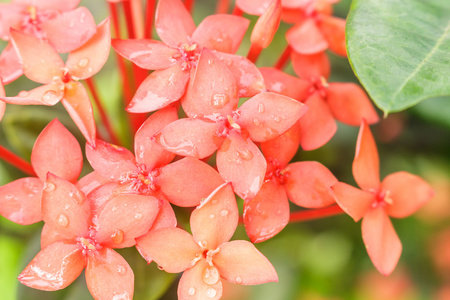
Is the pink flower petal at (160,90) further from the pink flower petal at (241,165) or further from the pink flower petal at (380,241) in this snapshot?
the pink flower petal at (380,241)

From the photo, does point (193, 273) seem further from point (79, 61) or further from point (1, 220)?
point (1, 220)

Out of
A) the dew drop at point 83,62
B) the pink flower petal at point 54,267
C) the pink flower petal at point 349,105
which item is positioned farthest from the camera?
the pink flower petal at point 349,105

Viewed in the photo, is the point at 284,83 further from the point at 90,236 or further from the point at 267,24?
the point at 90,236

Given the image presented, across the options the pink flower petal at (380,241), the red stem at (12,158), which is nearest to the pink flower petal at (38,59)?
the red stem at (12,158)

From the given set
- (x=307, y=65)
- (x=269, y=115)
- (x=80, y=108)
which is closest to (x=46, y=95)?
(x=80, y=108)

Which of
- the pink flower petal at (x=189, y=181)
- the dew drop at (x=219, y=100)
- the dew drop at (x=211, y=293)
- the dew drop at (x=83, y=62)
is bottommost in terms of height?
the dew drop at (x=211, y=293)
